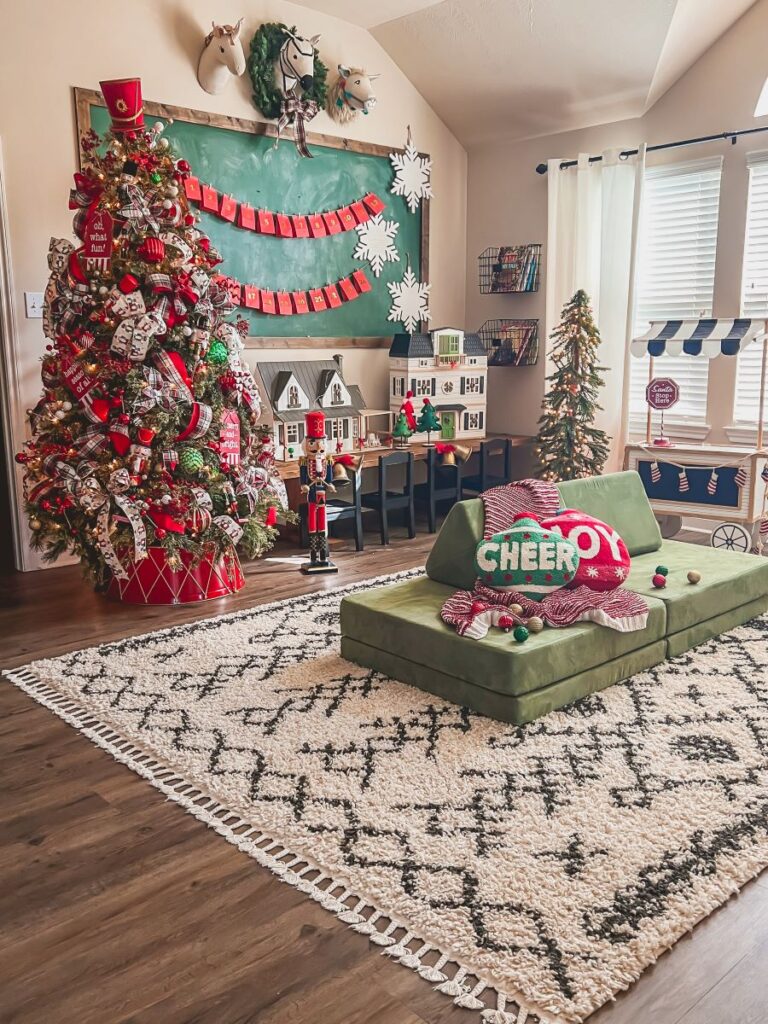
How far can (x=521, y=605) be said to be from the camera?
10.6 feet

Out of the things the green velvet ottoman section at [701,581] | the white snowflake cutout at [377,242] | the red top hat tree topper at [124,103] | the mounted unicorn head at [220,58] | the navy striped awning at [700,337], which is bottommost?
the green velvet ottoman section at [701,581]

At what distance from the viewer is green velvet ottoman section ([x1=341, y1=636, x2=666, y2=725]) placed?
295cm

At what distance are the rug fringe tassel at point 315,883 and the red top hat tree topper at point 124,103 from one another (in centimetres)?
256

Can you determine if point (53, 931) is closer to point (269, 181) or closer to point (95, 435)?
point (95, 435)

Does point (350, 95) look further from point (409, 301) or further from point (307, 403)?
point (307, 403)

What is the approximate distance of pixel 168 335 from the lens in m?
4.08

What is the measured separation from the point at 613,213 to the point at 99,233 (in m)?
3.51

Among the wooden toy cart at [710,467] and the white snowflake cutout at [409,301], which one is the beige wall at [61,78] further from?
the wooden toy cart at [710,467]

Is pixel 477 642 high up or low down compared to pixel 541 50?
down

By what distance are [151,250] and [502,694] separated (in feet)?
8.00

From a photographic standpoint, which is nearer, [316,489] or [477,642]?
[477,642]

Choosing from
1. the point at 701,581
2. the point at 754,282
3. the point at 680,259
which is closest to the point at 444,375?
the point at 680,259

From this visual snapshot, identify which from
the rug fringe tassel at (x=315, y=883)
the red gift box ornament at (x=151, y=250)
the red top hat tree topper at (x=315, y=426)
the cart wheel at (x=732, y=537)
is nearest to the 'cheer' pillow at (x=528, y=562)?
the rug fringe tassel at (x=315, y=883)

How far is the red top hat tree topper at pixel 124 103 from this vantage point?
13.2ft
